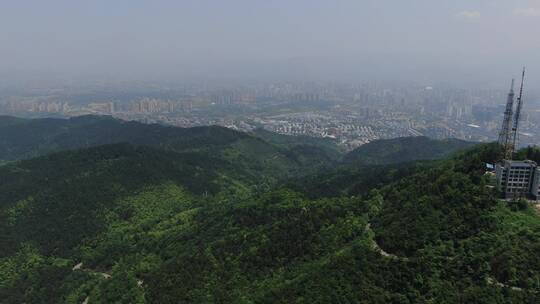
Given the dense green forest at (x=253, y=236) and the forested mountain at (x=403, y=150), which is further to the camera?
the forested mountain at (x=403, y=150)

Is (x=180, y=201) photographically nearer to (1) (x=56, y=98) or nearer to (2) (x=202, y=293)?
(2) (x=202, y=293)

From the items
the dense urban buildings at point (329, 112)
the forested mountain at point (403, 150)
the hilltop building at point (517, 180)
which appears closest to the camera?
the hilltop building at point (517, 180)

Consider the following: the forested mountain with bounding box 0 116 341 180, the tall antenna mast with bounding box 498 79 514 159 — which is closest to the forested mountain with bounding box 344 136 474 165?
the forested mountain with bounding box 0 116 341 180

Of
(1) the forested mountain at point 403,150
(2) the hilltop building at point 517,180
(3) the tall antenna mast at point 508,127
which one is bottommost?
(1) the forested mountain at point 403,150

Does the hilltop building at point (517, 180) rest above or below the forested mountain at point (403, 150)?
above

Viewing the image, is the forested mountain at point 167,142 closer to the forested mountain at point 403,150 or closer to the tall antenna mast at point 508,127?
the forested mountain at point 403,150

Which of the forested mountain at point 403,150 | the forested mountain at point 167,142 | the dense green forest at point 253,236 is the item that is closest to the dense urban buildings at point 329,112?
the forested mountain at point 403,150
